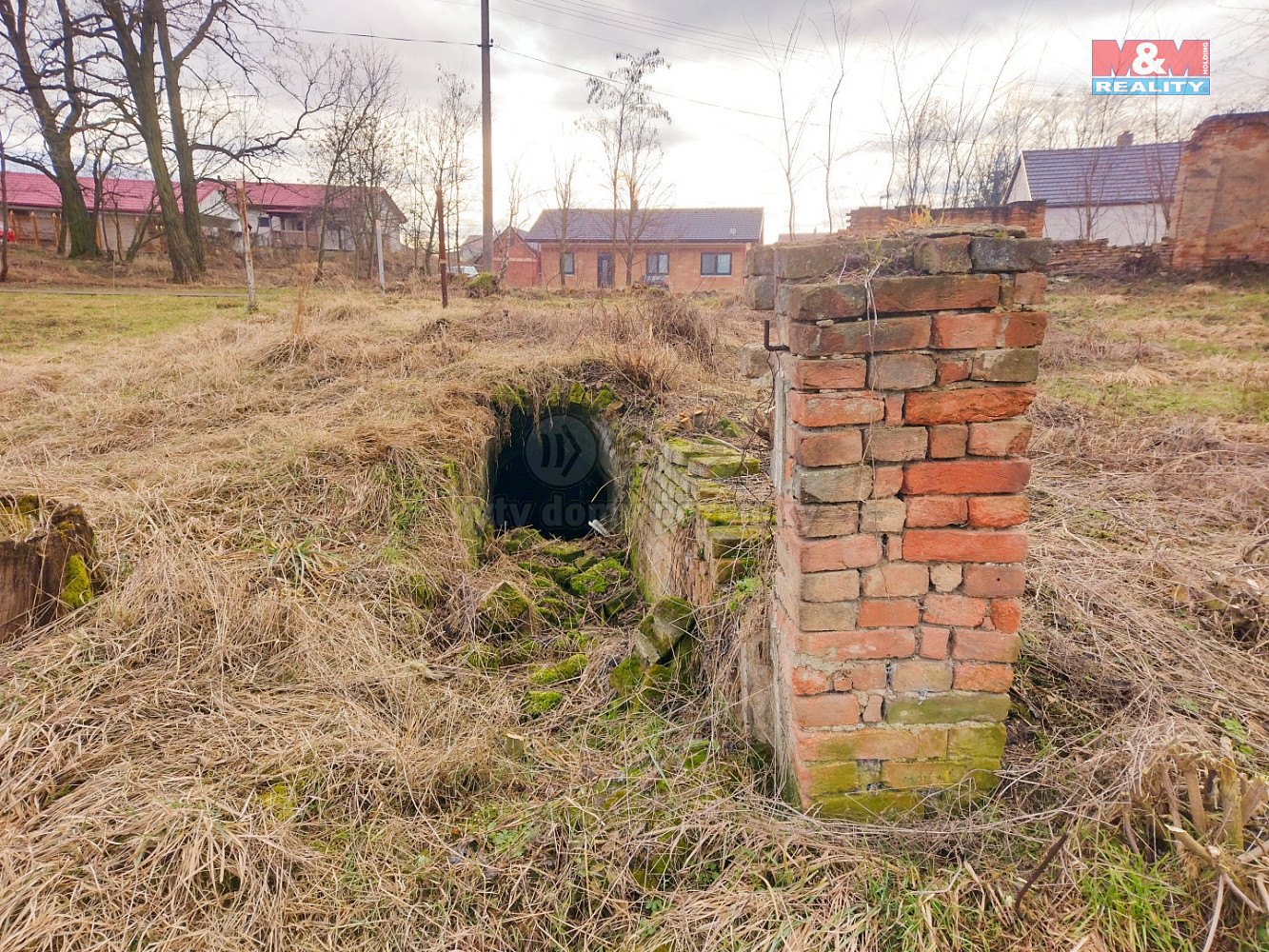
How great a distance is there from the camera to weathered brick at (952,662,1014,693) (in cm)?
210

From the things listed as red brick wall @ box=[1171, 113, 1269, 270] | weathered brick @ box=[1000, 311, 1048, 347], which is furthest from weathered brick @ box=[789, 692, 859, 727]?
red brick wall @ box=[1171, 113, 1269, 270]

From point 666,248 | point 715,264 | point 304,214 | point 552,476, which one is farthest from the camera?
point 304,214

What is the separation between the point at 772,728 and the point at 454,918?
1.27 m

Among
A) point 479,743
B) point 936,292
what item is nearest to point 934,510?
point 936,292

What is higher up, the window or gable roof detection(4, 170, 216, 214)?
gable roof detection(4, 170, 216, 214)

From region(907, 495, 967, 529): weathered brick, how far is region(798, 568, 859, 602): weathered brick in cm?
24

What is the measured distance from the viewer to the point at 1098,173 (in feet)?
70.2

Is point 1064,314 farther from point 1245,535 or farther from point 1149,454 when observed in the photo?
point 1245,535

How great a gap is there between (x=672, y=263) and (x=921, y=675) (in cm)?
3366

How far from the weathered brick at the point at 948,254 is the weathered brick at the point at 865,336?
0.15 m

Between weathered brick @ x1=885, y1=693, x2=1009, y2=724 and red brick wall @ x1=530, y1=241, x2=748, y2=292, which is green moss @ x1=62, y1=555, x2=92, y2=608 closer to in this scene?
weathered brick @ x1=885, y1=693, x2=1009, y2=724

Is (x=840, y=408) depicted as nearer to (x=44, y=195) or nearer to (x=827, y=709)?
(x=827, y=709)

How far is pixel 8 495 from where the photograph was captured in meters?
3.40

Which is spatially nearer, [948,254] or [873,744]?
[948,254]
